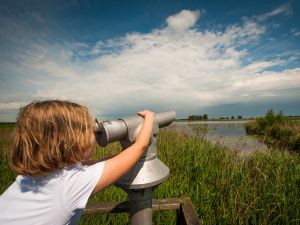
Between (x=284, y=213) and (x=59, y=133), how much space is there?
2518mm

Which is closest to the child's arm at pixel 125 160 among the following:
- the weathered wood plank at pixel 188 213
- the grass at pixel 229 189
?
the weathered wood plank at pixel 188 213

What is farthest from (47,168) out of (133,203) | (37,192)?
(133,203)

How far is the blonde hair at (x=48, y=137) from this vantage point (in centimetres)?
108

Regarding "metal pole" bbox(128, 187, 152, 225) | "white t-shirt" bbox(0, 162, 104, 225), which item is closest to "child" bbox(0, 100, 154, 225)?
"white t-shirt" bbox(0, 162, 104, 225)

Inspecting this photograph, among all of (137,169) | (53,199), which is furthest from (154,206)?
(53,199)

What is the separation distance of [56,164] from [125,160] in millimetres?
307

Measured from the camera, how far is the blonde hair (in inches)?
42.6

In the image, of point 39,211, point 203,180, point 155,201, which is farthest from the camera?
point 203,180

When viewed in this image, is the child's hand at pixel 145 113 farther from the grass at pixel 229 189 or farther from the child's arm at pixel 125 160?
the grass at pixel 229 189

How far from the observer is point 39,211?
1.02 meters

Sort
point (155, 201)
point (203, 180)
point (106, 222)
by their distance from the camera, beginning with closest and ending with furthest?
point (155, 201), point (106, 222), point (203, 180)

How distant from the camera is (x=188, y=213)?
1323mm

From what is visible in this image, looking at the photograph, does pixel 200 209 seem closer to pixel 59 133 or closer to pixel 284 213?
pixel 284 213

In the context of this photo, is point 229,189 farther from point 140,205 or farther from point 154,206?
point 140,205
